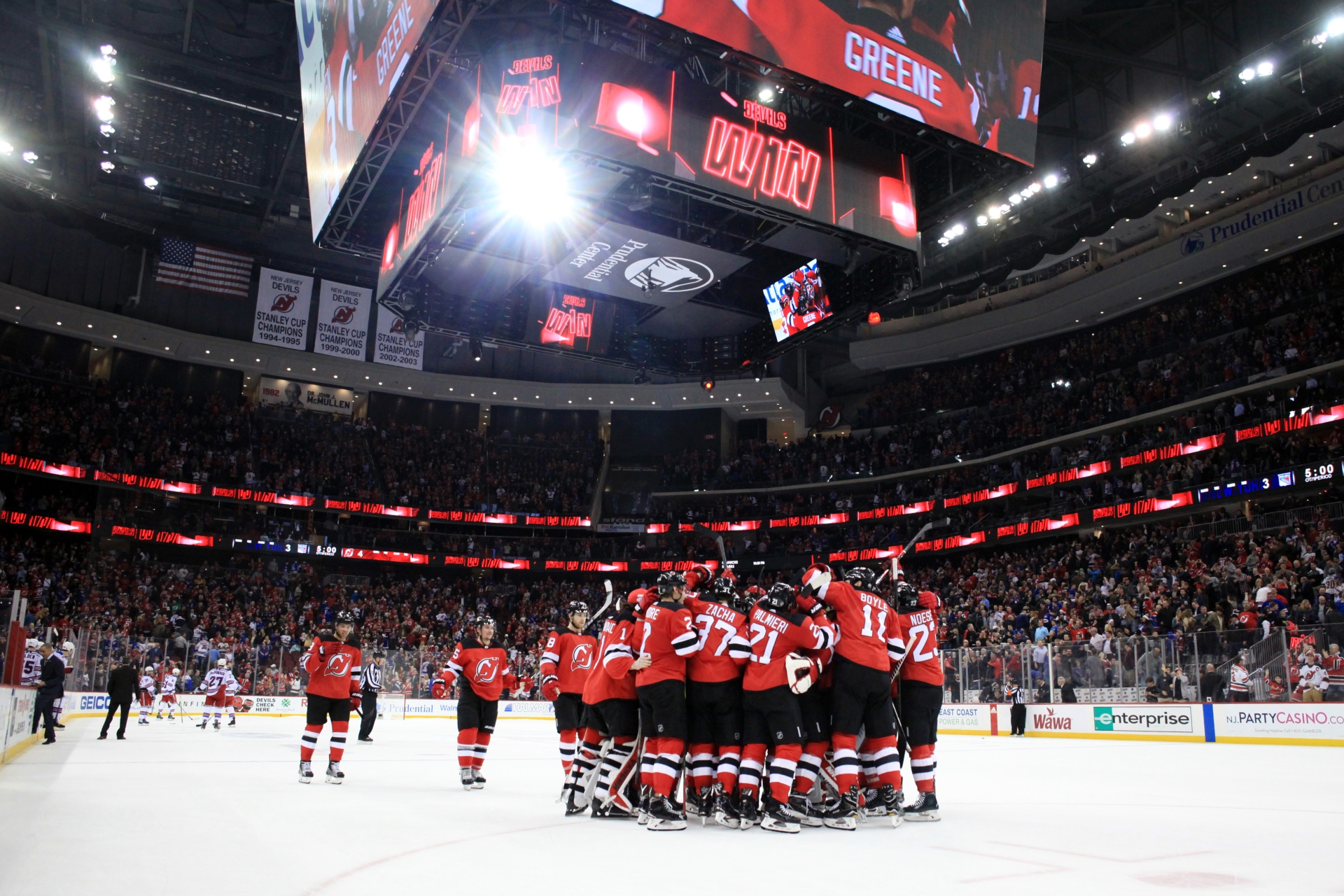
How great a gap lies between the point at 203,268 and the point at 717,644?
3975cm

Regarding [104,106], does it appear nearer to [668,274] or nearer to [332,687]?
[668,274]

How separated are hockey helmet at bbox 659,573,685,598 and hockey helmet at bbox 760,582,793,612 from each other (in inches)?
28.6

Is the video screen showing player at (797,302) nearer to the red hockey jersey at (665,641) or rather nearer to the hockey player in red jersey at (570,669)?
the hockey player in red jersey at (570,669)

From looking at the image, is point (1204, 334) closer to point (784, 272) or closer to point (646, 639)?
point (784, 272)

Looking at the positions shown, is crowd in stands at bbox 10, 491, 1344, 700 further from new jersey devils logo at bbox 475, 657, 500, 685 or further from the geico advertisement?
new jersey devils logo at bbox 475, 657, 500, 685

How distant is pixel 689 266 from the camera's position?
22094mm

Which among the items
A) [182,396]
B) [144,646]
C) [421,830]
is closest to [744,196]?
[421,830]

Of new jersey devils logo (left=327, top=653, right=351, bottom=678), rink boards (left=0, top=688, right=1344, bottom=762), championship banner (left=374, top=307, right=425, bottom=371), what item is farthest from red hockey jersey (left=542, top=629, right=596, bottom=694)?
championship banner (left=374, top=307, right=425, bottom=371)

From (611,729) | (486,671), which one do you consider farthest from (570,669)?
(611,729)

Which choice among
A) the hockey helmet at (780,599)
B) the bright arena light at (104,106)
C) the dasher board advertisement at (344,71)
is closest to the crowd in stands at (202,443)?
the bright arena light at (104,106)

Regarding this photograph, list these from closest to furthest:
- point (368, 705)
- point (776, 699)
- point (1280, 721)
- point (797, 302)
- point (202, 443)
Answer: point (776, 699) → point (1280, 721) → point (368, 705) → point (797, 302) → point (202, 443)

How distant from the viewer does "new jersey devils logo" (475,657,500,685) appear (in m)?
11.3

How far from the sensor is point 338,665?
10.9 meters

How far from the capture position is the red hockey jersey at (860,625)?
7.84m
